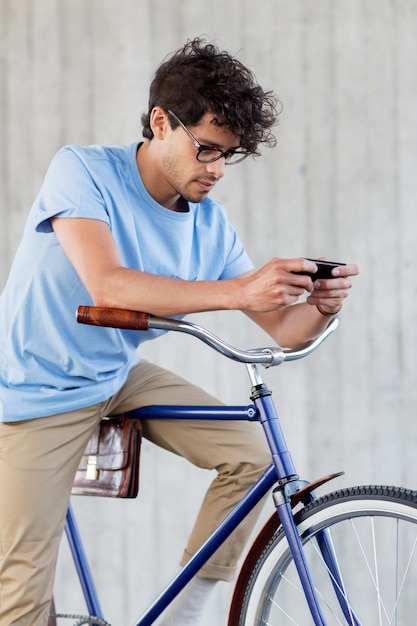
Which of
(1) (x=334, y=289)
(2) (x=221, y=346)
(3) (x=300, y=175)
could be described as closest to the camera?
(2) (x=221, y=346)

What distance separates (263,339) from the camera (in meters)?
2.75

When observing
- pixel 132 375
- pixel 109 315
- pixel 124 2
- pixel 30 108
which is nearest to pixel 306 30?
pixel 124 2

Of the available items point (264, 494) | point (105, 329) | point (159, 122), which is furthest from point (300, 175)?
point (264, 494)

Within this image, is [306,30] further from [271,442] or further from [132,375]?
[271,442]

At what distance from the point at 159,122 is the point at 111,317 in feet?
1.63

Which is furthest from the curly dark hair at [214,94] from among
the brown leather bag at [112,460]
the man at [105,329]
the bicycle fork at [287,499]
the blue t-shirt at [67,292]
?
the brown leather bag at [112,460]

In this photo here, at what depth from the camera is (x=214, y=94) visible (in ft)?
5.50

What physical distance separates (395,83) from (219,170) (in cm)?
133

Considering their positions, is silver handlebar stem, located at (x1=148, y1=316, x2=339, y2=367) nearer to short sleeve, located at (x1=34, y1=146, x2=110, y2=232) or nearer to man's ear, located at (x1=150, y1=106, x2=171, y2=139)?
short sleeve, located at (x1=34, y1=146, x2=110, y2=232)

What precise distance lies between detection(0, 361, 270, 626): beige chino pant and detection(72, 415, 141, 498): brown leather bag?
0.04m

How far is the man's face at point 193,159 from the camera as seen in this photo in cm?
167

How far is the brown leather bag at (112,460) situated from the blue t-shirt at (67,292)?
0.09 metres

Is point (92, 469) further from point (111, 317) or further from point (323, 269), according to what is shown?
point (323, 269)

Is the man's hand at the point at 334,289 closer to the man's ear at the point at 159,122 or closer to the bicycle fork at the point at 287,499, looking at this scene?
the bicycle fork at the point at 287,499
